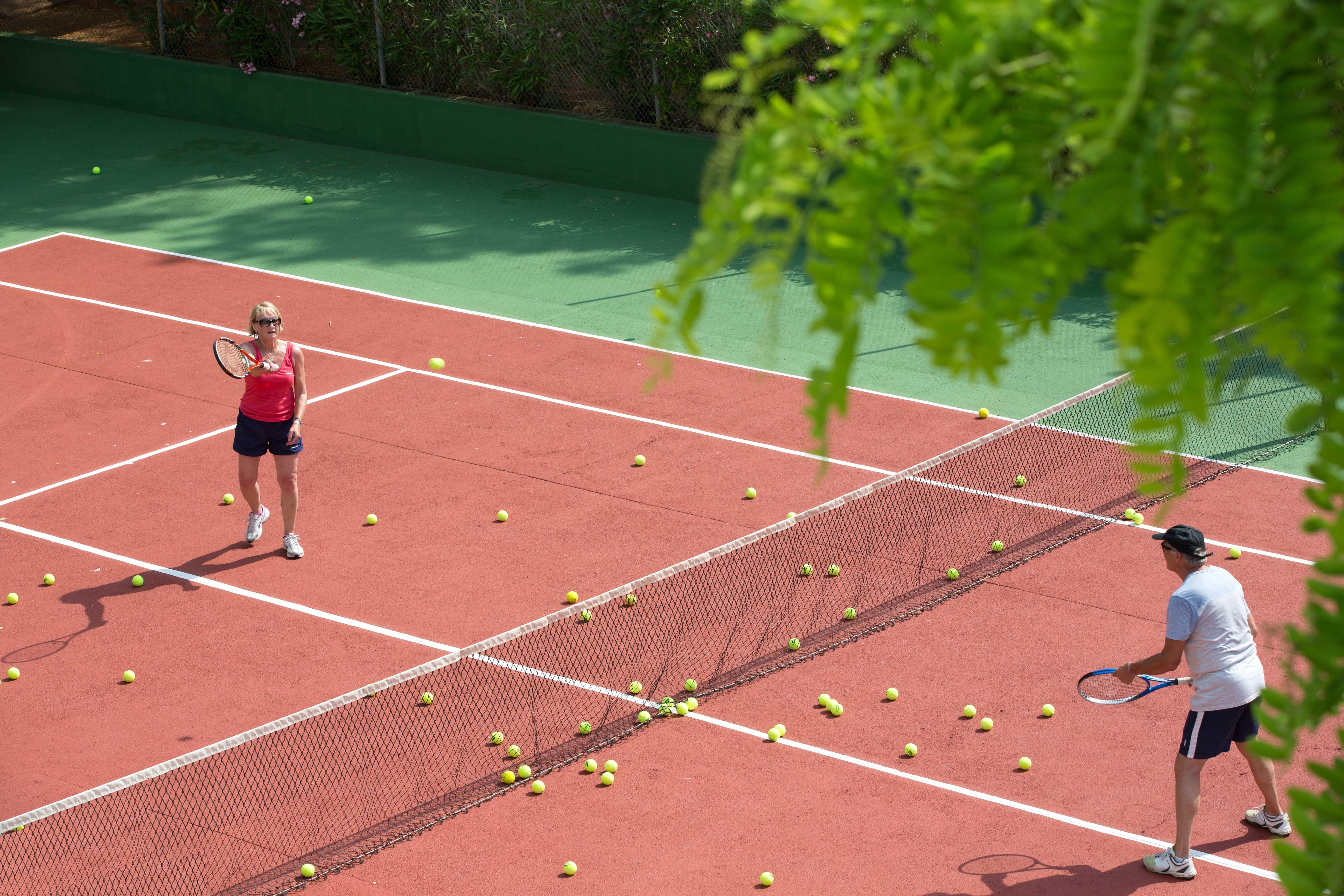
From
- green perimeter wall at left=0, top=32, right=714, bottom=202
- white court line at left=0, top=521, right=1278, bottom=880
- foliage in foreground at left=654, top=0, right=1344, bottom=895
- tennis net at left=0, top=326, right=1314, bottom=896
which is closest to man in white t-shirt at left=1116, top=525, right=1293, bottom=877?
white court line at left=0, top=521, right=1278, bottom=880

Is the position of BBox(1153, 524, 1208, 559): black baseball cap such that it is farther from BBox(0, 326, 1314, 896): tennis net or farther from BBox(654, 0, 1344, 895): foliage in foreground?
BBox(654, 0, 1344, 895): foliage in foreground

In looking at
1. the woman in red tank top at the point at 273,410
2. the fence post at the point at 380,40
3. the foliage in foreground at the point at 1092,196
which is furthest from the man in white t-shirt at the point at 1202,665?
the fence post at the point at 380,40

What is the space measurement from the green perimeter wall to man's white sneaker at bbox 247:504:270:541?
1003 cm

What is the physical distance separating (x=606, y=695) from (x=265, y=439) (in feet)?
12.1

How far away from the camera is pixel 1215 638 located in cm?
777

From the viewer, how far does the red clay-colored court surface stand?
852 cm

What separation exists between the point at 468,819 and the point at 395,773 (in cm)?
63

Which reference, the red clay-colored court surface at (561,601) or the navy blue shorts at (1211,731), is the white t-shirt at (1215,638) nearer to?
the navy blue shorts at (1211,731)

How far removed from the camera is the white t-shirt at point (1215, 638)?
7.77 meters

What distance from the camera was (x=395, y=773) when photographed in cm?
916

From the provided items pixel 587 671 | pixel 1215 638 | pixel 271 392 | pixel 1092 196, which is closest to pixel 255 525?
pixel 271 392

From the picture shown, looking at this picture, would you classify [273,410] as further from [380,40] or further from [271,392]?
[380,40]

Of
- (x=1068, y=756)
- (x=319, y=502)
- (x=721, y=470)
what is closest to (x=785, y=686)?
(x=1068, y=756)

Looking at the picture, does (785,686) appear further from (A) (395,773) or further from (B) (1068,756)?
(A) (395,773)
